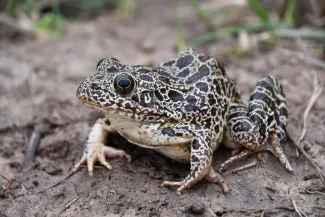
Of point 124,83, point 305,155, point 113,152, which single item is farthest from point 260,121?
point 113,152

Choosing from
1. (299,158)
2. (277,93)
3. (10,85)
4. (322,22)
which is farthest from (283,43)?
(10,85)

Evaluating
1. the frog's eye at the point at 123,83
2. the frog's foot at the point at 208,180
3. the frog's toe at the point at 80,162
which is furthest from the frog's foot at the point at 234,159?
the frog's toe at the point at 80,162

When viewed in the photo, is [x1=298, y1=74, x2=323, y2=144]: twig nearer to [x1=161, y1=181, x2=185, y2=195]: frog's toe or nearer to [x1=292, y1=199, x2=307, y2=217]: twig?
[x1=292, y1=199, x2=307, y2=217]: twig

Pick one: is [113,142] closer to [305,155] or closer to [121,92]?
[121,92]

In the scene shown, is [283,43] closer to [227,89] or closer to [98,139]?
[227,89]

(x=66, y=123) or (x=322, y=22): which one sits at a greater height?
(x=322, y=22)

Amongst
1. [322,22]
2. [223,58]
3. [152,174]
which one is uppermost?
[322,22]

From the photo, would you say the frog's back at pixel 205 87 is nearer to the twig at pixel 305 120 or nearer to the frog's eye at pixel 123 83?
the frog's eye at pixel 123 83
